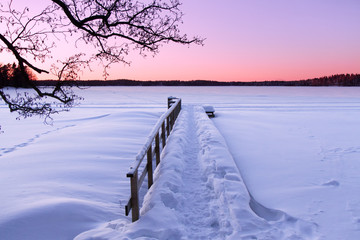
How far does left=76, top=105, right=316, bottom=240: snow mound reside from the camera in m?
3.29

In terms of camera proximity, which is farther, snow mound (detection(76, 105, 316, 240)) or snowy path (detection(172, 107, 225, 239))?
snowy path (detection(172, 107, 225, 239))

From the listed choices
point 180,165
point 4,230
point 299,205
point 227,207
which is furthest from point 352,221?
point 4,230

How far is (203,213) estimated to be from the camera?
389cm

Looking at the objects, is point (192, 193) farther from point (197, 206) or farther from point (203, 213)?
point (203, 213)

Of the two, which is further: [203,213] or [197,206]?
[197,206]

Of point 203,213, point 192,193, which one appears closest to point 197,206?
point 203,213

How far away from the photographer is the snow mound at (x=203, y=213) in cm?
329

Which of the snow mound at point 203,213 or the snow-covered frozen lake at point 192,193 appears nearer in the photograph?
the snow mound at point 203,213

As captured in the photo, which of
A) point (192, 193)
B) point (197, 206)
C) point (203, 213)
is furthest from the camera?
point (192, 193)

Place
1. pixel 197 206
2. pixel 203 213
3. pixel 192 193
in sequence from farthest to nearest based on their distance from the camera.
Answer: pixel 192 193 < pixel 197 206 < pixel 203 213

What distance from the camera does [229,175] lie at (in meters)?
5.16

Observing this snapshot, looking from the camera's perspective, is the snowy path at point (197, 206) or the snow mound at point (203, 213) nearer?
the snow mound at point (203, 213)

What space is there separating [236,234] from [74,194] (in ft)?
9.67

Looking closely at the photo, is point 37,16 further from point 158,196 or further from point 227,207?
point 227,207
